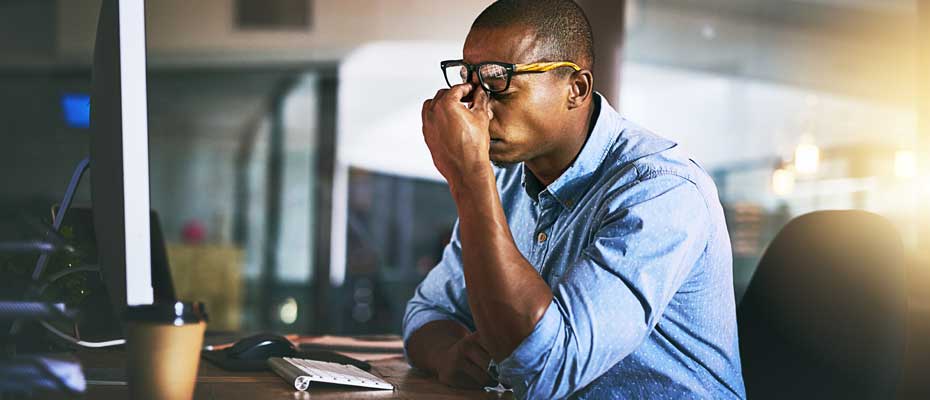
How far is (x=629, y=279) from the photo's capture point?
1.17 metres

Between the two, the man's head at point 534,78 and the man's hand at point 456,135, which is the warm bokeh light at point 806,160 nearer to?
the man's head at point 534,78

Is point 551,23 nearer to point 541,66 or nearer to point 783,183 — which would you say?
point 541,66

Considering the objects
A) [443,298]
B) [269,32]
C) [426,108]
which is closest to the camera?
[426,108]

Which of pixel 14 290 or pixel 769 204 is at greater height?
pixel 14 290

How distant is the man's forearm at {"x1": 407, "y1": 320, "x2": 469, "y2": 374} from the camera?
1.49 m

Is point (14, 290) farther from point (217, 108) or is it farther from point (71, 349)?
point (217, 108)

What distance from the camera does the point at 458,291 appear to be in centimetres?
170

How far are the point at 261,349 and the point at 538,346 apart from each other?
0.58 meters

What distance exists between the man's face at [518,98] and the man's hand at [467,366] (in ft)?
0.97

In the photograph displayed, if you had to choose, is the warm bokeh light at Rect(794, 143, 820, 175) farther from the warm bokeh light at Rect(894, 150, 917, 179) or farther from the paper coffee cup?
the paper coffee cup

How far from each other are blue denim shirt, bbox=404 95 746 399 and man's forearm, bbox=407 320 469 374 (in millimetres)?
43

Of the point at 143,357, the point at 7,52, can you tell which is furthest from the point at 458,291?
the point at 7,52

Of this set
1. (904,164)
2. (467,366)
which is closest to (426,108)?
(467,366)

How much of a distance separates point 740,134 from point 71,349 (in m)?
4.90
